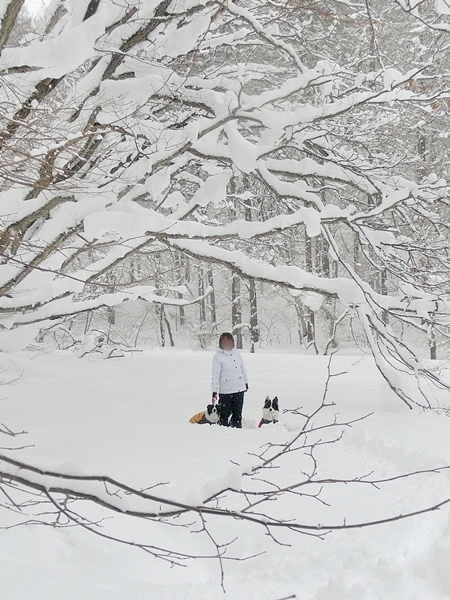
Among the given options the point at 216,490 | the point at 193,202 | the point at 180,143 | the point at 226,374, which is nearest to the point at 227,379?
the point at 226,374

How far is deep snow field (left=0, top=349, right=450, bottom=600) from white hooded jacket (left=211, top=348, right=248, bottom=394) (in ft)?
2.42

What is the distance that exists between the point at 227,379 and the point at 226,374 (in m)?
0.07

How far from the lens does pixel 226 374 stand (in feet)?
25.5

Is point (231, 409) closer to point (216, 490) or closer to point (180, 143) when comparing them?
point (180, 143)

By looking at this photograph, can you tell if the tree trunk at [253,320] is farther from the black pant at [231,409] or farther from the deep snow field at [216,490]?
the black pant at [231,409]

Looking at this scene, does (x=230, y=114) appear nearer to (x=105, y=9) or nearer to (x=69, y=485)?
(x=105, y=9)

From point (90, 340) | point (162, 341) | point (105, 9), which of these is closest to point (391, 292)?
point (162, 341)

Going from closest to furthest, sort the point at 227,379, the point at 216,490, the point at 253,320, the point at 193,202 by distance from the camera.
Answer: the point at 216,490 → the point at 193,202 → the point at 227,379 → the point at 253,320

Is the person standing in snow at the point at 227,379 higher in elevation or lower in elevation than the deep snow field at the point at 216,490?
higher

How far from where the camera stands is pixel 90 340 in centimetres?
1342

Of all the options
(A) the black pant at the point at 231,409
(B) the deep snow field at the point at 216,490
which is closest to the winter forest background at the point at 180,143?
(B) the deep snow field at the point at 216,490

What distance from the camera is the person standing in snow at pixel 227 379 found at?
25.4ft

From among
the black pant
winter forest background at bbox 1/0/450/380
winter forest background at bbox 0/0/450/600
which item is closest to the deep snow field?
winter forest background at bbox 0/0/450/600

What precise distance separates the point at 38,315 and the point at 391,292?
23.9m
